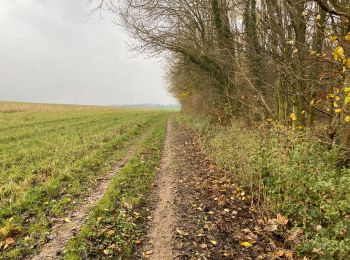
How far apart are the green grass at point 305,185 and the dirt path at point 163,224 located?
6.53ft

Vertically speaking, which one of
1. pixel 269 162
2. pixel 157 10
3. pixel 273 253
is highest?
pixel 157 10

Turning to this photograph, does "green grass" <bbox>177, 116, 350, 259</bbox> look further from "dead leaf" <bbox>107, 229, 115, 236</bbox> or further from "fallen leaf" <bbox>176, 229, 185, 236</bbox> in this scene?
"dead leaf" <bbox>107, 229, 115, 236</bbox>

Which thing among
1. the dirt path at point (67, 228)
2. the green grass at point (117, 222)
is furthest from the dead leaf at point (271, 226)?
the dirt path at point (67, 228)

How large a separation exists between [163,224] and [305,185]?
311 centimetres

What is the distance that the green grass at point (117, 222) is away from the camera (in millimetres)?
4797

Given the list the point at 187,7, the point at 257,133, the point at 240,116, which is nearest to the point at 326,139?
the point at 257,133

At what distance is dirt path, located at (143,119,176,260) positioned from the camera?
4826 millimetres

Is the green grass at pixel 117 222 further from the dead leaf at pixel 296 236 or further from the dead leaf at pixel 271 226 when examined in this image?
the dead leaf at pixel 296 236

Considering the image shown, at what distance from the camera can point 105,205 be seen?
6.50 metres

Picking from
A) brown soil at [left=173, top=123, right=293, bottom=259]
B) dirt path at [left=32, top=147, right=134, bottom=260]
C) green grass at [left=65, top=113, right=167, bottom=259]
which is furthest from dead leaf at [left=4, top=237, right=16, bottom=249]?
brown soil at [left=173, top=123, right=293, bottom=259]

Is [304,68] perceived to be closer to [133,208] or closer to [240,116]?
[133,208]

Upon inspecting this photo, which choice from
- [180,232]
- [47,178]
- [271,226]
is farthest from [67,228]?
[271,226]

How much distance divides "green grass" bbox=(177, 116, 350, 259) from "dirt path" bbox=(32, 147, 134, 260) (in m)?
3.86

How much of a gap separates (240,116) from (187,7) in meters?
7.11
